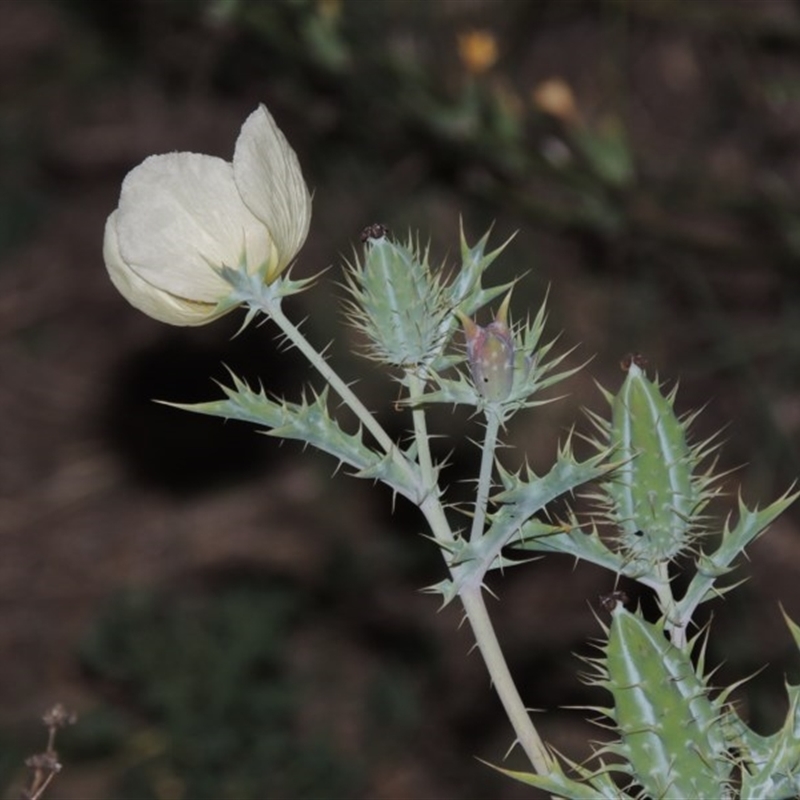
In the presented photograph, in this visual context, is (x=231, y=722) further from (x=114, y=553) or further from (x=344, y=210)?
(x=344, y=210)

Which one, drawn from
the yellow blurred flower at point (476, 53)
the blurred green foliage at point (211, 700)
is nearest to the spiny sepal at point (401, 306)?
the yellow blurred flower at point (476, 53)

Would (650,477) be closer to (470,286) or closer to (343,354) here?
(470,286)

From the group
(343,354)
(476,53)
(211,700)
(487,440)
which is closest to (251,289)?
(487,440)

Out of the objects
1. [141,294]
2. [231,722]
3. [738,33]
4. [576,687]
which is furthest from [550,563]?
[141,294]

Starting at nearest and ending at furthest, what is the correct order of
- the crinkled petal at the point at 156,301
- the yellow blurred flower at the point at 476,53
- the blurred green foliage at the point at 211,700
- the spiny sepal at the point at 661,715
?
1. the spiny sepal at the point at 661,715
2. the crinkled petal at the point at 156,301
3. the yellow blurred flower at the point at 476,53
4. the blurred green foliage at the point at 211,700

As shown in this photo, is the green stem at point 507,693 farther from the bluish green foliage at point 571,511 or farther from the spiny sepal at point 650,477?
the spiny sepal at point 650,477

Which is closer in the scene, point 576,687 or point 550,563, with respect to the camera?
point 576,687
